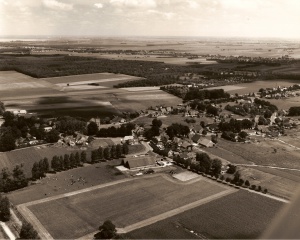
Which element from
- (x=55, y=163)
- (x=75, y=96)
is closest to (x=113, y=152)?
(x=55, y=163)

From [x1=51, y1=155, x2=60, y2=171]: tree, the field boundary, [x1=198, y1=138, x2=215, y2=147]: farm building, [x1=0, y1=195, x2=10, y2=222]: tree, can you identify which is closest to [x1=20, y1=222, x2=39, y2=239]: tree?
A: the field boundary

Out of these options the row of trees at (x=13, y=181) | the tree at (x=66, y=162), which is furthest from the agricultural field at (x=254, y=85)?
the row of trees at (x=13, y=181)

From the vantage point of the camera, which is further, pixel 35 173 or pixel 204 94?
pixel 204 94

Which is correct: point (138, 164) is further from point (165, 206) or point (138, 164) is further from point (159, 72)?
point (159, 72)

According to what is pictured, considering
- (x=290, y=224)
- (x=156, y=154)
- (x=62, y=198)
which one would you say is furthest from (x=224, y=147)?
(x=290, y=224)

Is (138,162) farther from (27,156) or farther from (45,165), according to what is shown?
(27,156)

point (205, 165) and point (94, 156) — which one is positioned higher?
point (94, 156)

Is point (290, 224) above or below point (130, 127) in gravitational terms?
above
